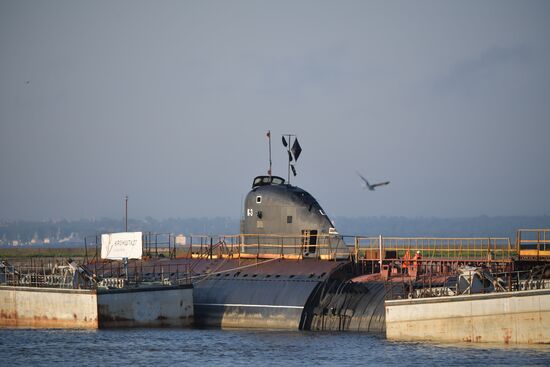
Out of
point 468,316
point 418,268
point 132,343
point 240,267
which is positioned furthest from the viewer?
point 240,267

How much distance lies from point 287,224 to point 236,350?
14.6m

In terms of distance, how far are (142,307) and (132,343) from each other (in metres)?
5.17

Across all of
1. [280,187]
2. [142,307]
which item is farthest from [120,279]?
[280,187]

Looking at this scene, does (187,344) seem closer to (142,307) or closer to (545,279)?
(142,307)

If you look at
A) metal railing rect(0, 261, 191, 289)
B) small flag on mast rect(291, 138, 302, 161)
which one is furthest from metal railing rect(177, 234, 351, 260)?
small flag on mast rect(291, 138, 302, 161)

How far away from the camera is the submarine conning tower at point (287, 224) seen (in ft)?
184

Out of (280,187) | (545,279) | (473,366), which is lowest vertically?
(473,366)

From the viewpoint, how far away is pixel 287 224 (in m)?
56.8

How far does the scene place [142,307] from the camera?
1967 inches

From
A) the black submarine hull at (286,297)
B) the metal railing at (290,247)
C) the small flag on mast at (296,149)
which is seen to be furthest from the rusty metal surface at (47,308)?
the small flag on mast at (296,149)

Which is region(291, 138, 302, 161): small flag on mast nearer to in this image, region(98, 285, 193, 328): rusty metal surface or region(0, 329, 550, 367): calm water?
region(98, 285, 193, 328): rusty metal surface

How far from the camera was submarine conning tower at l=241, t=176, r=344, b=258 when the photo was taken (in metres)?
56.1

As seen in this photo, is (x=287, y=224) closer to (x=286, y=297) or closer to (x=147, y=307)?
(x=286, y=297)

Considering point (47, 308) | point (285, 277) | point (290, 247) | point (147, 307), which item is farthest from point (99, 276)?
point (290, 247)
